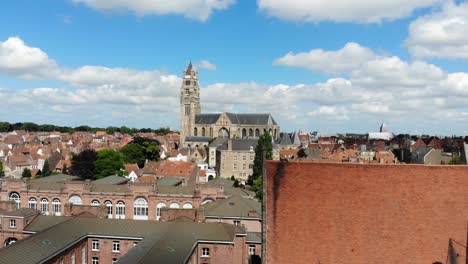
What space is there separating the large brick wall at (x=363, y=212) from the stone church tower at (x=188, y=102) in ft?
424

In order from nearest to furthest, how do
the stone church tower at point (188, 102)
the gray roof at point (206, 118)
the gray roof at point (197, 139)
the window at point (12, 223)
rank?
the window at point (12, 223) < the gray roof at point (197, 139) < the gray roof at point (206, 118) < the stone church tower at point (188, 102)

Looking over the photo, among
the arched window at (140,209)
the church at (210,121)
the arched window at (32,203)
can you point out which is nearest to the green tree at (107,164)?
the arched window at (32,203)

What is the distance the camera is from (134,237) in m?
32.6

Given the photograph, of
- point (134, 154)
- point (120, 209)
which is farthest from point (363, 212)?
point (134, 154)

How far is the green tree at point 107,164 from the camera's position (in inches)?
3253

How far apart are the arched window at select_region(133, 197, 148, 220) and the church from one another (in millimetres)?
90614

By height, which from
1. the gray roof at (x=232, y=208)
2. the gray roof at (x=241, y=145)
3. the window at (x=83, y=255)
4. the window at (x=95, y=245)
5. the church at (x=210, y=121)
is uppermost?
the church at (x=210, y=121)

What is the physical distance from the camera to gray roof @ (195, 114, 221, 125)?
142375 millimetres

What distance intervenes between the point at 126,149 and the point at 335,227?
9596 cm

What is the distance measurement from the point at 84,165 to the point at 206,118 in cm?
6821

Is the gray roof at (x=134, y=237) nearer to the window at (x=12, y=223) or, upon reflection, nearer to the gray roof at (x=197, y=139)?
the window at (x=12, y=223)

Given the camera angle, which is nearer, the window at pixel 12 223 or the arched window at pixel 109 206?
the window at pixel 12 223

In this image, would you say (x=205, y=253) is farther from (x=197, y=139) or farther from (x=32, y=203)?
(x=197, y=139)

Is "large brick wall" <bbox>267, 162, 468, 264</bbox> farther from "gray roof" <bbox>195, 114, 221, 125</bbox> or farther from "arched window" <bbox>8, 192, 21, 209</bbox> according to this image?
"gray roof" <bbox>195, 114, 221, 125</bbox>
